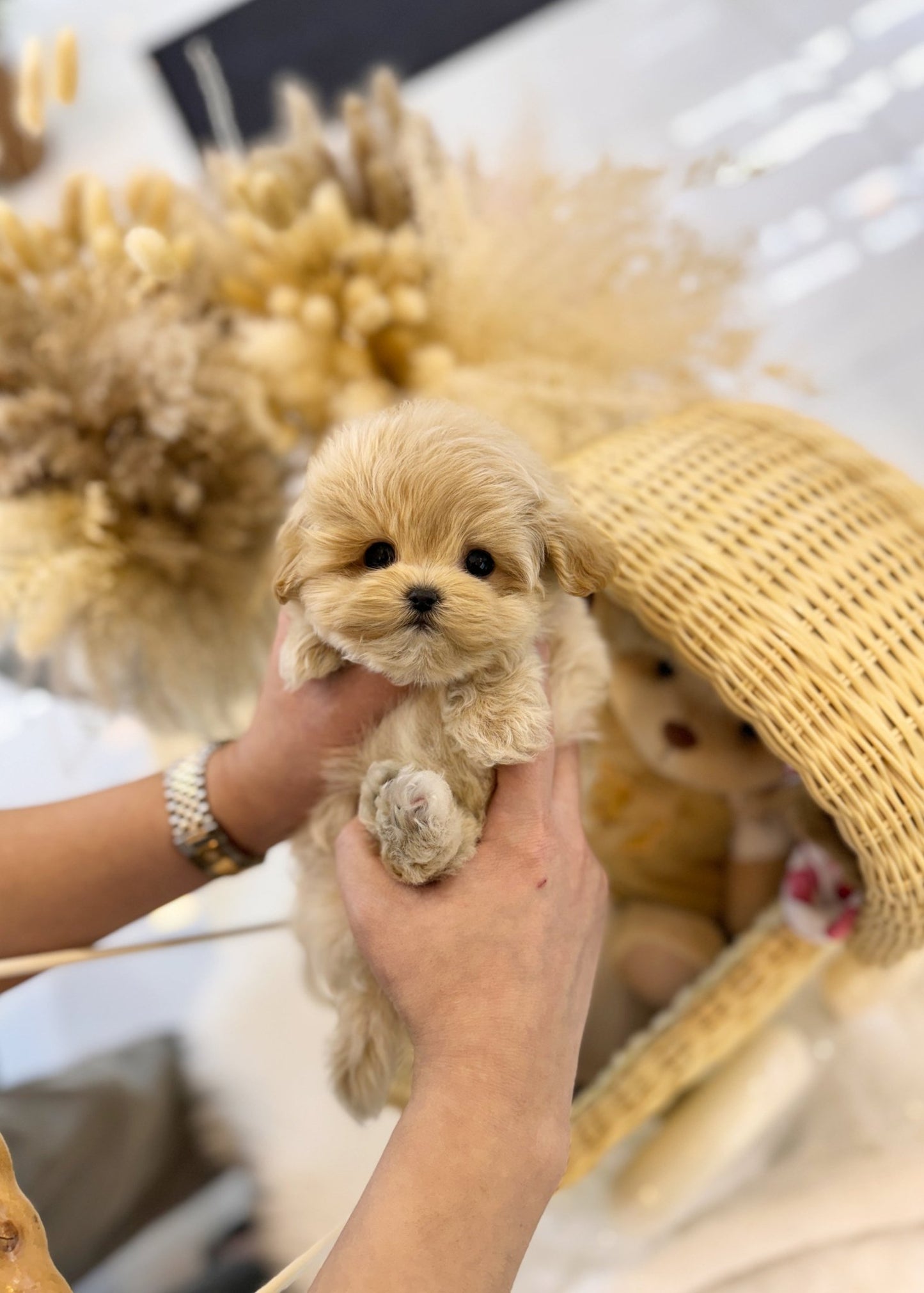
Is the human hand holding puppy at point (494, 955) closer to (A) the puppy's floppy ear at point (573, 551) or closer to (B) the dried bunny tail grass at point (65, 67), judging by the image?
(A) the puppy's floppy ear at point (573, 551)

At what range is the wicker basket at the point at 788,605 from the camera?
0.77 m

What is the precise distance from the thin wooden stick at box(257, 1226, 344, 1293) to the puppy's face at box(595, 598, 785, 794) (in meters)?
0.58

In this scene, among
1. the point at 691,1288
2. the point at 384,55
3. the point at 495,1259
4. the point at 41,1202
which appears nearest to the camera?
the point at 495,1259

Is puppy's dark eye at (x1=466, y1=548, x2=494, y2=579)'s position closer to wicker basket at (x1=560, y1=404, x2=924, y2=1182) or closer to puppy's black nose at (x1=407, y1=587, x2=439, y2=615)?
puppy's black nose at (x1=407, y1=587, x2=439, y2=615)

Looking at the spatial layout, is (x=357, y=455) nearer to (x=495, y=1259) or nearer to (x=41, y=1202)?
(x=495, y=1259)

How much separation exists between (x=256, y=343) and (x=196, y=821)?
21.4 inches

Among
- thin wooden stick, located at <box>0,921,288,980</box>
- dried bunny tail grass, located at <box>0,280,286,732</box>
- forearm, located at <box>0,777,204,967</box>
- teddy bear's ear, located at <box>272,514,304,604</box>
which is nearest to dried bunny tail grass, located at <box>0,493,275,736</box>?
dried bunny tail grass, located at <box>0,280,286,732</box>

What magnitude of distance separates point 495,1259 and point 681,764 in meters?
0.57

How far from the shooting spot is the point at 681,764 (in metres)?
1.04

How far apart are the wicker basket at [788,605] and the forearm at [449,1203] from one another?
0.37m

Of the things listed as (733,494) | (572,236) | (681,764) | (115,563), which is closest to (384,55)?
(572,236)

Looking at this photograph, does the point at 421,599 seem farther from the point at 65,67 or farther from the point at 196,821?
the point at 65,67

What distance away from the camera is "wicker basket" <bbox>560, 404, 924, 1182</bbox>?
30.3 inches

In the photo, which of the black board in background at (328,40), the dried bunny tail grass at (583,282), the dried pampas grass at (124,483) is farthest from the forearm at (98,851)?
the black board in background at (328,40)
